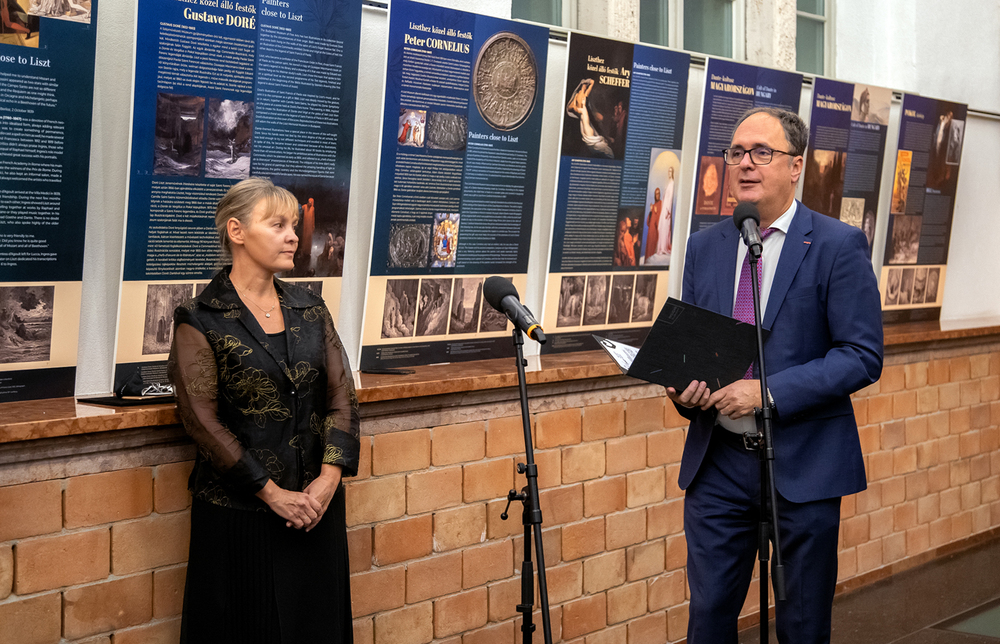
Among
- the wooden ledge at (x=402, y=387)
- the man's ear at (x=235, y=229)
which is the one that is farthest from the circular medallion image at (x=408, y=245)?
the man's ear at (x=235, y=229)

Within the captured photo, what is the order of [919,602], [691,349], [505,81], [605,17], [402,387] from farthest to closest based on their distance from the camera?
[919,602]
[605,17]
[505,81]
[402,387]
[691,349]

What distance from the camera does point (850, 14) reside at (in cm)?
559

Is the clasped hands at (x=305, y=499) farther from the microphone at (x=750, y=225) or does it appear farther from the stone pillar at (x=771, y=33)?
the stone pillar at (x=771, y=33)

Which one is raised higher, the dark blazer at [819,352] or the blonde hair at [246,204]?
the blonde hair at [246,204]

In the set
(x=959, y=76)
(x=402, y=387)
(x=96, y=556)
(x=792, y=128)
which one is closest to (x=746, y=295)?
(x=792, y=128)

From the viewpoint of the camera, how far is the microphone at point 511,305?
89.4 inches

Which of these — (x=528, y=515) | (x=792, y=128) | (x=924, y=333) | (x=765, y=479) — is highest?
(x=792, y=128)

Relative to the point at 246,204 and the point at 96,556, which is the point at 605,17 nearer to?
the point at 246,204

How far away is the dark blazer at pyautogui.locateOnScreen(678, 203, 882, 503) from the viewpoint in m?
2.55

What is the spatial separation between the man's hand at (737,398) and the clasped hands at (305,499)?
42.4 inches

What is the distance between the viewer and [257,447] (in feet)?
8.38

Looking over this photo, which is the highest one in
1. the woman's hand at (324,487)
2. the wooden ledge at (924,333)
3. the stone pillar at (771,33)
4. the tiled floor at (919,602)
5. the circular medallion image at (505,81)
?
the stone pillar at (771,33)

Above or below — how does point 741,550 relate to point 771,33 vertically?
below

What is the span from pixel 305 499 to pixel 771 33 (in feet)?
12.8
